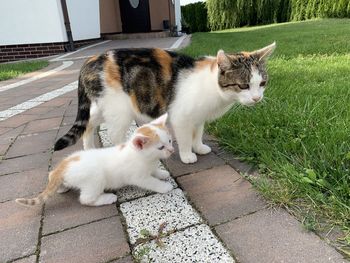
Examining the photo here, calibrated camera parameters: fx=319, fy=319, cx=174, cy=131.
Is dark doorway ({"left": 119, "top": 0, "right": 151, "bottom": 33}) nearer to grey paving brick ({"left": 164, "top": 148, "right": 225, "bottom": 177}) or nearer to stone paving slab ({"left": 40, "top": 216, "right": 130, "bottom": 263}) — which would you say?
grey paving brick ({"left": 164, "top": 148, "right": 225, "bottom": 177})

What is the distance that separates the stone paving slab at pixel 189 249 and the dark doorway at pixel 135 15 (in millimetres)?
15458

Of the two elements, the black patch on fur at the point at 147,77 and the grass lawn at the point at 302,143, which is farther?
the black patch on fur at the point at 147,77

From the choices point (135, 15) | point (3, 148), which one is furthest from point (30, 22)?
point (3, 148)

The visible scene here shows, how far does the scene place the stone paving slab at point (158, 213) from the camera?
1.76m

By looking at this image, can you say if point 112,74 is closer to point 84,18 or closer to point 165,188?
point 165,188

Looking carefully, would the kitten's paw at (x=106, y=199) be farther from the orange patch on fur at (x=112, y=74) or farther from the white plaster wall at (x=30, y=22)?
the white plaster wall at (x=30, y=22)

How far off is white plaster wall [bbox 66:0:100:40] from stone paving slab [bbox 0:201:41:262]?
1018 cm

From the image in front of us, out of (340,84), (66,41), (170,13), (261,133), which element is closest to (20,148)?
(261,133)

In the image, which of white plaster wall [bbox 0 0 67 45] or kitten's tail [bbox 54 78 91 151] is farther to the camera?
white plaster wall [bbox 0 0 67 45]

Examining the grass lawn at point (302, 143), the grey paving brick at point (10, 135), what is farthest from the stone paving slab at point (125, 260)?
the grey paving brick at point (10, 135)

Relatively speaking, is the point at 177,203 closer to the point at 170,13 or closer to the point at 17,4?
the point at 17,4

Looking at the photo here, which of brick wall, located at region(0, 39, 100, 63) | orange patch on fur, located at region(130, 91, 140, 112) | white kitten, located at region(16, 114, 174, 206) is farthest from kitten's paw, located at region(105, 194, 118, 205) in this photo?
brick wall, located at region(0, 39, 100, 63)

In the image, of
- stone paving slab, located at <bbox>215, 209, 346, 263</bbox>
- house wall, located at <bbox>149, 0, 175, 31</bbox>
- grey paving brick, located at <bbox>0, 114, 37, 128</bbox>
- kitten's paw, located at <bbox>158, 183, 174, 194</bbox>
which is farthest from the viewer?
house wall, located at <bbox>149, 0, 175, 31</bbox>

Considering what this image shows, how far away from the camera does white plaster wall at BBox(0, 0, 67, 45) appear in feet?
33.1
